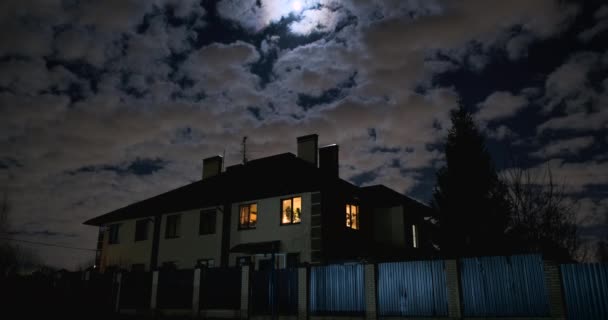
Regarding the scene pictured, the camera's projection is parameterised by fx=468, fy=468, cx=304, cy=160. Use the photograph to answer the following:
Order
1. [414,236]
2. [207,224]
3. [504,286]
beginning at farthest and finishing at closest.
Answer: [414,236], [207,224], [504,286]

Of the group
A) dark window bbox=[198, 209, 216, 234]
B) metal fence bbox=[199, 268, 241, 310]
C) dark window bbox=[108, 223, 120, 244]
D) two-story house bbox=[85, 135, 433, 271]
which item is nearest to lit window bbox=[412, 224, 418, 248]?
two-story house bbox=[85, 135, 433, 271]

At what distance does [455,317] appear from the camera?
15383mm

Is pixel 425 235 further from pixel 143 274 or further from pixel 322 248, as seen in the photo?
pixel 143 274

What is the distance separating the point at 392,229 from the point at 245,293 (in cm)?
1233

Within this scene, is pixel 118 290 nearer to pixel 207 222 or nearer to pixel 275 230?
pixel 207 222

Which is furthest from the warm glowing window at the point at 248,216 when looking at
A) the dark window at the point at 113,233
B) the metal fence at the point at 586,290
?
the metal fence at the point at 586,290

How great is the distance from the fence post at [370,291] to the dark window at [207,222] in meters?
14.0

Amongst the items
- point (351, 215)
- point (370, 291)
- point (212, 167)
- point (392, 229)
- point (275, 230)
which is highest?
point (212, 167)

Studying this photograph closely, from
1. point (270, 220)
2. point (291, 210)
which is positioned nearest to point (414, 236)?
point (291, 210)

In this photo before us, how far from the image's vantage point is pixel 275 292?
65.1 ft

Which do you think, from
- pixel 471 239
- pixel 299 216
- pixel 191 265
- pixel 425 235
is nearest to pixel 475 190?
pixel 471 239

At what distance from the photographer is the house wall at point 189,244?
94.1 ft

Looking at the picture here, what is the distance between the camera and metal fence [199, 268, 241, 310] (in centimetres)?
2122

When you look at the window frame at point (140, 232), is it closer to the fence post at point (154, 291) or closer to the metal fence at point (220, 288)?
the fence post at point (154, 291)
